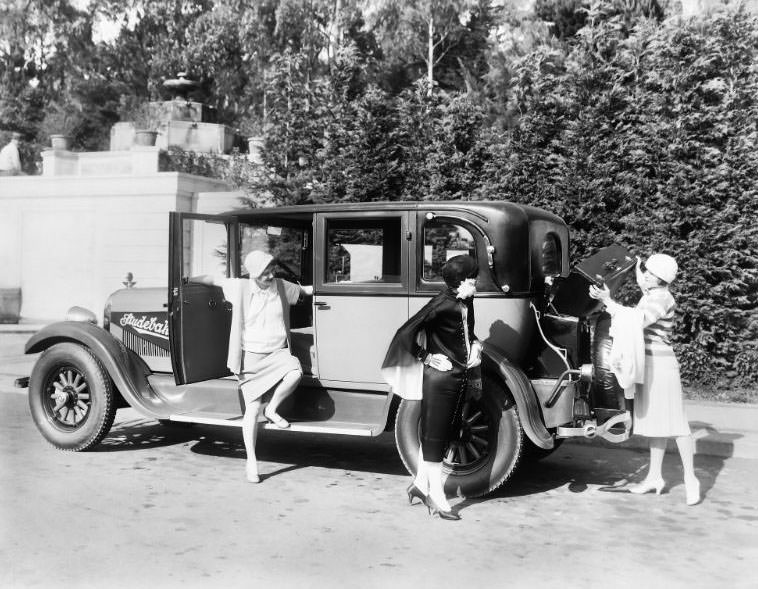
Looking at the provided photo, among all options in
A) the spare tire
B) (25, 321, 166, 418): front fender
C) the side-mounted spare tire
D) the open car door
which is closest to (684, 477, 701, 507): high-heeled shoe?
the spare tire

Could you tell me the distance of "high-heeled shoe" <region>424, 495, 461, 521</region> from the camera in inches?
208

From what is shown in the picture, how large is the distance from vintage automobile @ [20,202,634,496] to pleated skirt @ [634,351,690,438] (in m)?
0.21

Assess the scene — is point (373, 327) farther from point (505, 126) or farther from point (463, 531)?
point (505, 126)

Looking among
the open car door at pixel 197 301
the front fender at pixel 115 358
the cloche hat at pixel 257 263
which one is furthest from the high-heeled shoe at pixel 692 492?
the front fender at pixel 115 358

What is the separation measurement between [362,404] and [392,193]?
7348 mm

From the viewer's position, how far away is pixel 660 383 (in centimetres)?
582

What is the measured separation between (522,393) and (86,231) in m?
14.9

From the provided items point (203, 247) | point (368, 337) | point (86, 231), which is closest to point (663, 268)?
point (368, 337)

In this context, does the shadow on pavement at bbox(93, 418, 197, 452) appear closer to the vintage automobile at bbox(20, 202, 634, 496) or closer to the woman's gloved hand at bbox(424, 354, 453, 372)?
the vintage automobile at bbox(20, 202, 634, 496)

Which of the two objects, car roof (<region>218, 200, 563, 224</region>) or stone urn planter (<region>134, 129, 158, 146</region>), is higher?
stone urn planter (<region>134, 129, 158, 146</region>)

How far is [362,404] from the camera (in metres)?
6.18

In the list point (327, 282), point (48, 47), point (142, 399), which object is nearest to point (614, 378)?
point (327, 282)

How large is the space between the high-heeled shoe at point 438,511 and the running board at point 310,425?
0.65 m

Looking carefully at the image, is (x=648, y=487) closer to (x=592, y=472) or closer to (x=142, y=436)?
(x=592, y=472)
